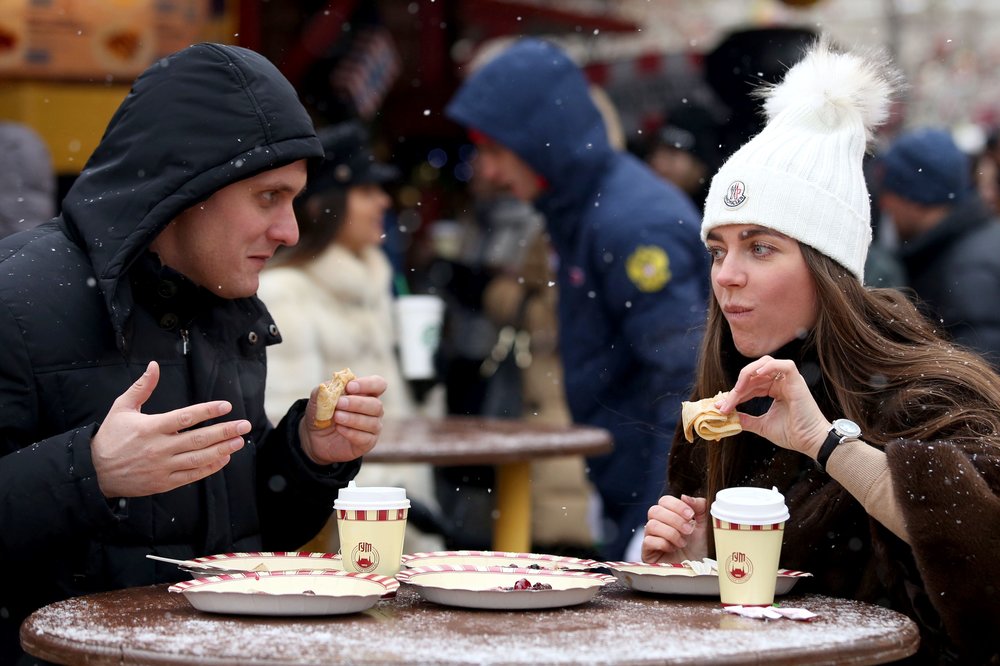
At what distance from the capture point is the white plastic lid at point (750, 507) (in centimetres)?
252

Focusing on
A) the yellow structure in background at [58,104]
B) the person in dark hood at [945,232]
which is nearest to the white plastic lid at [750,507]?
the person in dark hood at [945,232]

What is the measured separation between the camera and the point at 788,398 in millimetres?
2699

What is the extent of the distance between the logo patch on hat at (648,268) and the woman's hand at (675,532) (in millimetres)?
1992

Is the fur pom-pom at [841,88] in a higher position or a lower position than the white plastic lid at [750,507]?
higher

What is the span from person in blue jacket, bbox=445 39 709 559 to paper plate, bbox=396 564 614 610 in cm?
184

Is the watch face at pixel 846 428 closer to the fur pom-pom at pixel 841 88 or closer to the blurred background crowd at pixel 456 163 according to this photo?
the fur pom-pom at pixel 841 88

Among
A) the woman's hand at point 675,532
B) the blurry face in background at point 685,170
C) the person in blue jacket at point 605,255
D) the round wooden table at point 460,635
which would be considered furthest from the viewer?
the blurry face in background at point 685,170

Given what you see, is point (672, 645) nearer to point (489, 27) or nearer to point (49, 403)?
point (49, 403)

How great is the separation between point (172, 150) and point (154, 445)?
815 mm

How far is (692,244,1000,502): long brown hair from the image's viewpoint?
283cm

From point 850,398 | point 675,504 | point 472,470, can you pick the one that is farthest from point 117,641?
point 472,470

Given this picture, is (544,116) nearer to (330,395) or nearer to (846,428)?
(330,395)

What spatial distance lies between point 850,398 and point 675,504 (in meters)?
0.44

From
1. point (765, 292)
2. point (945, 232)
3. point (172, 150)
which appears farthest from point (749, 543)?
point (945, 232)
